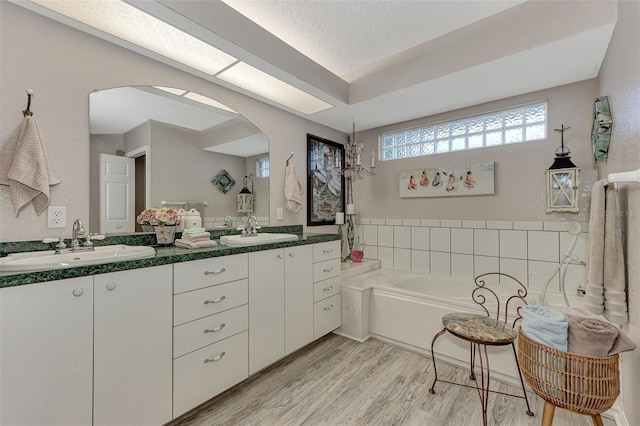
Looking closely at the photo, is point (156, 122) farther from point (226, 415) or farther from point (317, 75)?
point (226, 415)

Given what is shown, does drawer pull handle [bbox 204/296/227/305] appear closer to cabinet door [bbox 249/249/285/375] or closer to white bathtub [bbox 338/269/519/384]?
cabinet door [bbox 249/249/285/375]

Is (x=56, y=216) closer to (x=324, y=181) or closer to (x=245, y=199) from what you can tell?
(x=245, y=199)

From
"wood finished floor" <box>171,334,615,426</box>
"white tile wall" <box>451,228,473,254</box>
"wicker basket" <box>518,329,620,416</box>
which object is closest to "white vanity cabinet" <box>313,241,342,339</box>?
"wood finished floor" <box>171,334,615,426</box>

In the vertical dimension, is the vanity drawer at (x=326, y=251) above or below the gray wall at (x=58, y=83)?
below

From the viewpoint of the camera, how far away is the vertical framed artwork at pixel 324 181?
304 cm

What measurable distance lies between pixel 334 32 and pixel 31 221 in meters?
2.14

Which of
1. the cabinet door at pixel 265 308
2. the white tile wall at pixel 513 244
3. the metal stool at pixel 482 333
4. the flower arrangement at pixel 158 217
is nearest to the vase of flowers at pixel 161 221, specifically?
the flower arrangement at pixel 158 217

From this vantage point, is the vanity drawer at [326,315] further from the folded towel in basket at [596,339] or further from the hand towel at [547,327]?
the folded towel in basket at [596,339]

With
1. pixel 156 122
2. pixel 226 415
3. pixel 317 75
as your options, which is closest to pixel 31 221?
pixel 156 122

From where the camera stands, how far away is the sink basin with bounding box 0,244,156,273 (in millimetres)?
1052

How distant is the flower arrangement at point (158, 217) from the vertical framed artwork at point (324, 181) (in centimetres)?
149

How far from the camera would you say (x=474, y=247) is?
2.67 m

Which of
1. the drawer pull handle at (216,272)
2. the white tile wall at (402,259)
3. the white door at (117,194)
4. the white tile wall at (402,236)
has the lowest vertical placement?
the white tile wall at (402,259)

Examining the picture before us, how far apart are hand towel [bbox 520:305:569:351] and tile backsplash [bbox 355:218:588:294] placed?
1311mm
